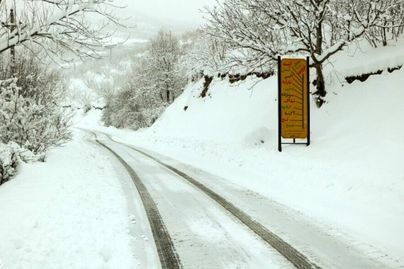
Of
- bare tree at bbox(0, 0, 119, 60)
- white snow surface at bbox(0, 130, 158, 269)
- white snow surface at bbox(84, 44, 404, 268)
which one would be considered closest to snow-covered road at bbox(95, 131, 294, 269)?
white snow surface at bbox(0, 130, 158, 269)

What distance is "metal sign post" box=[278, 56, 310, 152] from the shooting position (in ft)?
48.8

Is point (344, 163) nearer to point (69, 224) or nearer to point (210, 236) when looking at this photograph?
point (210, 236)

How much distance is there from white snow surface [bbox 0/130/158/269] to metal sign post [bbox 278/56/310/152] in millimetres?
6616

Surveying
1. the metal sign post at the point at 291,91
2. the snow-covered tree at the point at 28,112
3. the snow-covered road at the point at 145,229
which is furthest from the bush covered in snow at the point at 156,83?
the snow-covered road at the point at 145,229

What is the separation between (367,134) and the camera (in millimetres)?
12117

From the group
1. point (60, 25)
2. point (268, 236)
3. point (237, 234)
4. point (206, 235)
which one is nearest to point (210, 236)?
point (206, 235)

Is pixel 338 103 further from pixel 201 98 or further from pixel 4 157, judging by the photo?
pixel 201 98

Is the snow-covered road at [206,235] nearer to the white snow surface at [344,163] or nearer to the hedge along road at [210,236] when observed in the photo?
the hedge along road at [210,236]

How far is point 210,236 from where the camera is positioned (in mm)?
6027

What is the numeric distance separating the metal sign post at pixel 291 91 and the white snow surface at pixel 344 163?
0.88 meters

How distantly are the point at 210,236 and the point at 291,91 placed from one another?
10019mm

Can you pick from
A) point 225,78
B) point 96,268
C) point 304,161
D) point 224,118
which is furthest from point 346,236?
point 225,78

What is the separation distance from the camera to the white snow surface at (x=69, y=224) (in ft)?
16.6

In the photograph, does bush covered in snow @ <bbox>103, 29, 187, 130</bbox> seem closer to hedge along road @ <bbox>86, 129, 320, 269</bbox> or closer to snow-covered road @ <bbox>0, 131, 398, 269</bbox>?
snow-covered road @ <bbox>0, 131, 398, 269</bbox>
